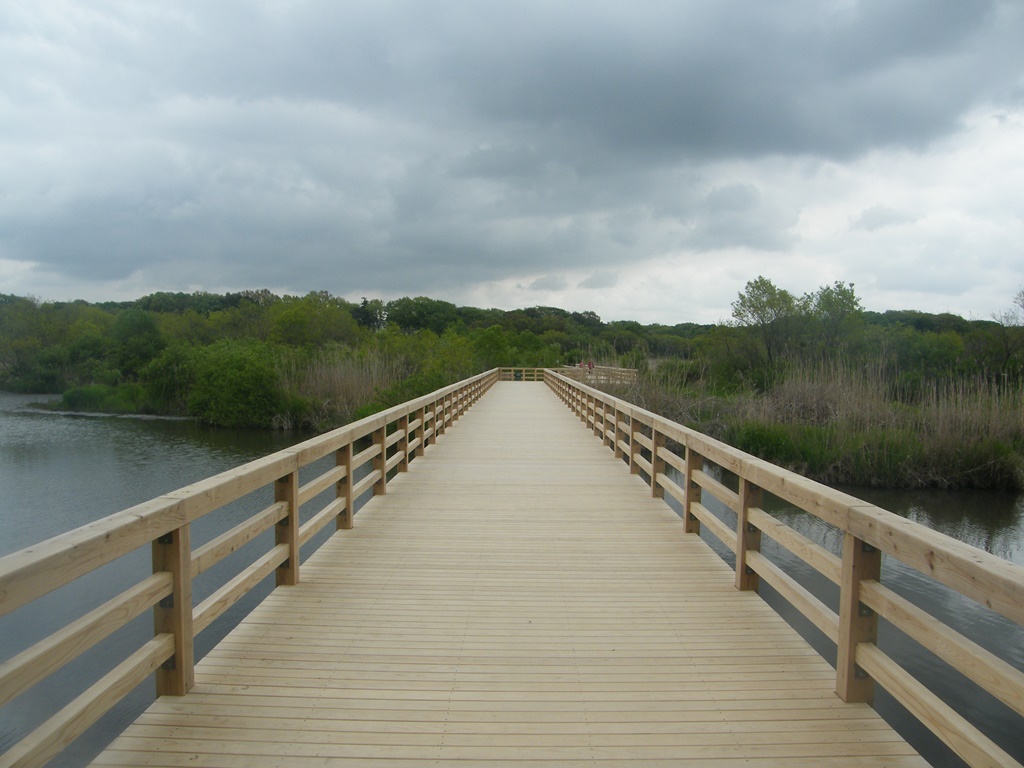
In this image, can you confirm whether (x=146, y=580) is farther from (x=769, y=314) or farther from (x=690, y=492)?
(x=769, y=314)

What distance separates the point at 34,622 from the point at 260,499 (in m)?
4.93

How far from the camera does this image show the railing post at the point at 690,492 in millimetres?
5087

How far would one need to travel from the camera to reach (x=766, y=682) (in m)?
2.80

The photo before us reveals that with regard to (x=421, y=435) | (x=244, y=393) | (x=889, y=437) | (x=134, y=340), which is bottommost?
(x=244, y=393)

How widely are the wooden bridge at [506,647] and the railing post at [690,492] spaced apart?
0.98 feet

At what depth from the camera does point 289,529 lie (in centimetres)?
381

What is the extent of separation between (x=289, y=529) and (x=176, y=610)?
129cm

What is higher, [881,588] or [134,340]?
[134,340]

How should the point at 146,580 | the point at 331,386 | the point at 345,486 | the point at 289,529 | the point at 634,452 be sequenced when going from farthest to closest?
the point at 331,386 → the point at 634,452 → the point at 345,486 → the point at 289,529 → the point at 146,580

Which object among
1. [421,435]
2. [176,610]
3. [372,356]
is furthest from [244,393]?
[176,610]

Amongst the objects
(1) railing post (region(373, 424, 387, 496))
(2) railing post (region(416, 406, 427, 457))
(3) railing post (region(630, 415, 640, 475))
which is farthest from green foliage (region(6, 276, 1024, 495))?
(1) railing post (region(373, 424, 387, 496))

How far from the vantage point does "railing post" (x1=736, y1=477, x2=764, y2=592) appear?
3.78m

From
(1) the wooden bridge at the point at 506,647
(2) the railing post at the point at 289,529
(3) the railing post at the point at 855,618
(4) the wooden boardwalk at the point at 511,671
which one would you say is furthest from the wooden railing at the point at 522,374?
(3) the railing post at the point at 855,618

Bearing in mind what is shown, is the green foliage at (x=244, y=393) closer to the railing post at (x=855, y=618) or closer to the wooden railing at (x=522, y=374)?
the wooden railing at (x=522, y=374)
